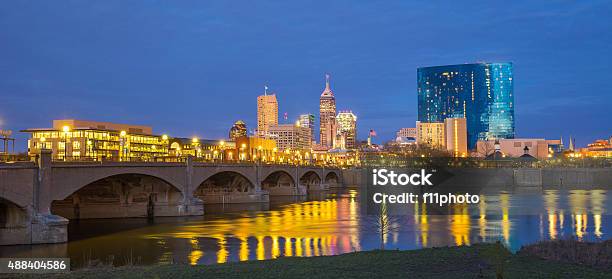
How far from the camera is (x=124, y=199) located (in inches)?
2773

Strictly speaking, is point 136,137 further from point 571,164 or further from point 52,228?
point 52,228

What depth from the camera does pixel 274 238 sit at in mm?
49969

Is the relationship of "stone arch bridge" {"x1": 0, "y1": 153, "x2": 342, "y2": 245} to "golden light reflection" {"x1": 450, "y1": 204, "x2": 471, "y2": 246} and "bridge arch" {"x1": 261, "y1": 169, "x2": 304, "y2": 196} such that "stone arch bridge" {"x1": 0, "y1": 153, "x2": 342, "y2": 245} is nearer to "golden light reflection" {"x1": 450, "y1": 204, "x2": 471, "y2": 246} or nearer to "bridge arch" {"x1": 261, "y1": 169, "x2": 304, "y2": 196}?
"bridge arch" {"x1": 261, "y1": 169, "x2": 304, "y2": 196}

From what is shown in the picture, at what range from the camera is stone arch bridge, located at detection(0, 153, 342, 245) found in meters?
45.6

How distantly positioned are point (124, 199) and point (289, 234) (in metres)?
26.0

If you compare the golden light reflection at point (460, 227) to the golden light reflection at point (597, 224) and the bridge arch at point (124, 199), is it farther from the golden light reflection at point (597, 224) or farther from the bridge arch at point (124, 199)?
the bridge arch at point (124, 199)

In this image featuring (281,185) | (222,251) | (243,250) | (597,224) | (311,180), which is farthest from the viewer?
(311,180)

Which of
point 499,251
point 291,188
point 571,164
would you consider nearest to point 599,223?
point 499,251

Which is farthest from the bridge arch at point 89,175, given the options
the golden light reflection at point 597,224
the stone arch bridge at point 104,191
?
the golden light reflection at point 597,224

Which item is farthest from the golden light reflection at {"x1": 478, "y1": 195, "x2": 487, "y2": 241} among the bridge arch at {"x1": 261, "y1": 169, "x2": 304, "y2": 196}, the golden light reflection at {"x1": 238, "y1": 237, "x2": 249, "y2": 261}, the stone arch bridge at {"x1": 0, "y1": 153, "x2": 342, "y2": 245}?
the bridge arch at {"x1": 261, "y1": 169, "x2": 304, "y2": 196}

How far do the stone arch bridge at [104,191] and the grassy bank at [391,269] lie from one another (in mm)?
23011

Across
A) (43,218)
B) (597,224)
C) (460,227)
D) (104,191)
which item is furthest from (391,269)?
(104,191)

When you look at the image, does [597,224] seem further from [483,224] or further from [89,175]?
[89,175]

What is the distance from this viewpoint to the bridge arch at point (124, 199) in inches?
Result: 2653
